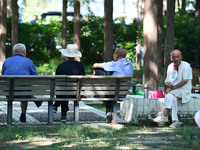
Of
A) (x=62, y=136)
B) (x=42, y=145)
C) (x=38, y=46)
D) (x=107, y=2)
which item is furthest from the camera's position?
(x=38, y=46)

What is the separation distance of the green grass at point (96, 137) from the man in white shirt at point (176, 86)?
0.65 m

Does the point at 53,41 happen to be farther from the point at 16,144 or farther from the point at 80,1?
the point at 16,144

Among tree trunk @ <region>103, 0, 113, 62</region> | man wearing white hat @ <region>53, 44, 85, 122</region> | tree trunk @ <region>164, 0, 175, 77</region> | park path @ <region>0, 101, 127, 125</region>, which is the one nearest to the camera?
man wearing white hat @ <region>53, 44, 85, 122</region>

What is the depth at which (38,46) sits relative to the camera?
30.8m

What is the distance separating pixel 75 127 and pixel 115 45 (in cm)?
2467

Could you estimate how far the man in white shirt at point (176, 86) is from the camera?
8633 mm

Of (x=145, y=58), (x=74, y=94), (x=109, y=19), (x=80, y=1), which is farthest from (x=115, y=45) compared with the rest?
(x=74, y=94)

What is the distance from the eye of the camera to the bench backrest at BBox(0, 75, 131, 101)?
8086 mm

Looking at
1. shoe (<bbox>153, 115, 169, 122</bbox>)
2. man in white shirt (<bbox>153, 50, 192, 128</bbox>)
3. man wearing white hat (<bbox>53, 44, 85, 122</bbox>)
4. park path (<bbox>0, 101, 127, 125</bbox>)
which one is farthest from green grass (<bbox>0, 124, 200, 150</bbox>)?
park path (<bbox>0, 101, 127, 125</bbox>)

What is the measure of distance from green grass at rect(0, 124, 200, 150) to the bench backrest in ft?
2.45

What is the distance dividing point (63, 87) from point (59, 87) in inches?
2.9

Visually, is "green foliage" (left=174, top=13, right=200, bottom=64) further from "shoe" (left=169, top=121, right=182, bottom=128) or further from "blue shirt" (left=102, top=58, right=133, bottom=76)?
"shoe" (left=169, top=121, right=182, bottom=128)

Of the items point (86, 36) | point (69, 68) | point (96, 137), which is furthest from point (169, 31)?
point (86, 36)

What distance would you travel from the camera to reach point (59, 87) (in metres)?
8.36
